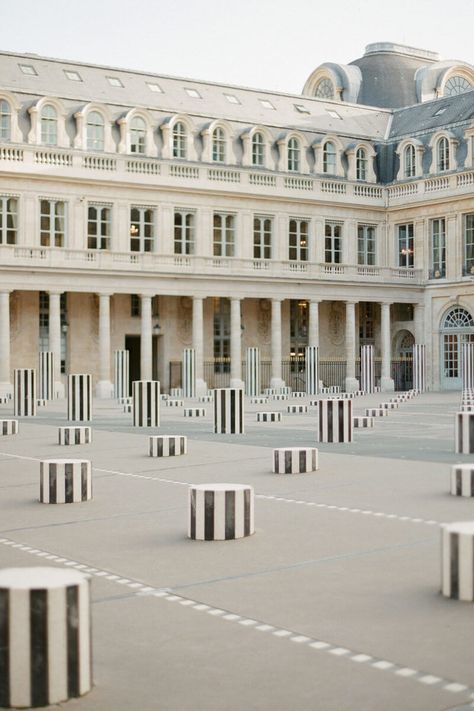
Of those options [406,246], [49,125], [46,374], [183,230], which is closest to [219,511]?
[46,374]

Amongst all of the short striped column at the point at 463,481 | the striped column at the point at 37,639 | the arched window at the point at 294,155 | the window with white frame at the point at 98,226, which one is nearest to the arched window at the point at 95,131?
the window with white frame at the point at 98,226

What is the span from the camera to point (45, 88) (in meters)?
53.2

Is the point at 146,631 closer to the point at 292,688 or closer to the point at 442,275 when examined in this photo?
the point at 292,688

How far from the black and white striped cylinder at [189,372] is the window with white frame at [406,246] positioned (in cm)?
1571

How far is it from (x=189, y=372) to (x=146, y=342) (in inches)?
115

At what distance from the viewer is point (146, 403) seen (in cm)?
2875

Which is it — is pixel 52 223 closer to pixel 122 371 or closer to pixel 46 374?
pixel 122 371

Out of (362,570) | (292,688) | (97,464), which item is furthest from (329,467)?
(292,688)

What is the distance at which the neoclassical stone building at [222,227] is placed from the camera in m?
51.7

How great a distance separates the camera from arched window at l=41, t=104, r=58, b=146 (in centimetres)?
5175

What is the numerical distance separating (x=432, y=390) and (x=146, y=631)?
53899 mm

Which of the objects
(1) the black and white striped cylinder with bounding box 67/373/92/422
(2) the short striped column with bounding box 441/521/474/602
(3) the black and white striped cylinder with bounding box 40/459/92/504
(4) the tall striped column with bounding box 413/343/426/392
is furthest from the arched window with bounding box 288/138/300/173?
(2) the short striped column with bounding box 441/521/474/602

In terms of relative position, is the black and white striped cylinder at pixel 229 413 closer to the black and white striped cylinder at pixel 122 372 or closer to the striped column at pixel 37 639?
the striped column at pixel 37 639

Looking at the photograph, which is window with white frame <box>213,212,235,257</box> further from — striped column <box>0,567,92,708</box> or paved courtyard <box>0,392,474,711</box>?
striped column <box>0,567,92,708</box>
